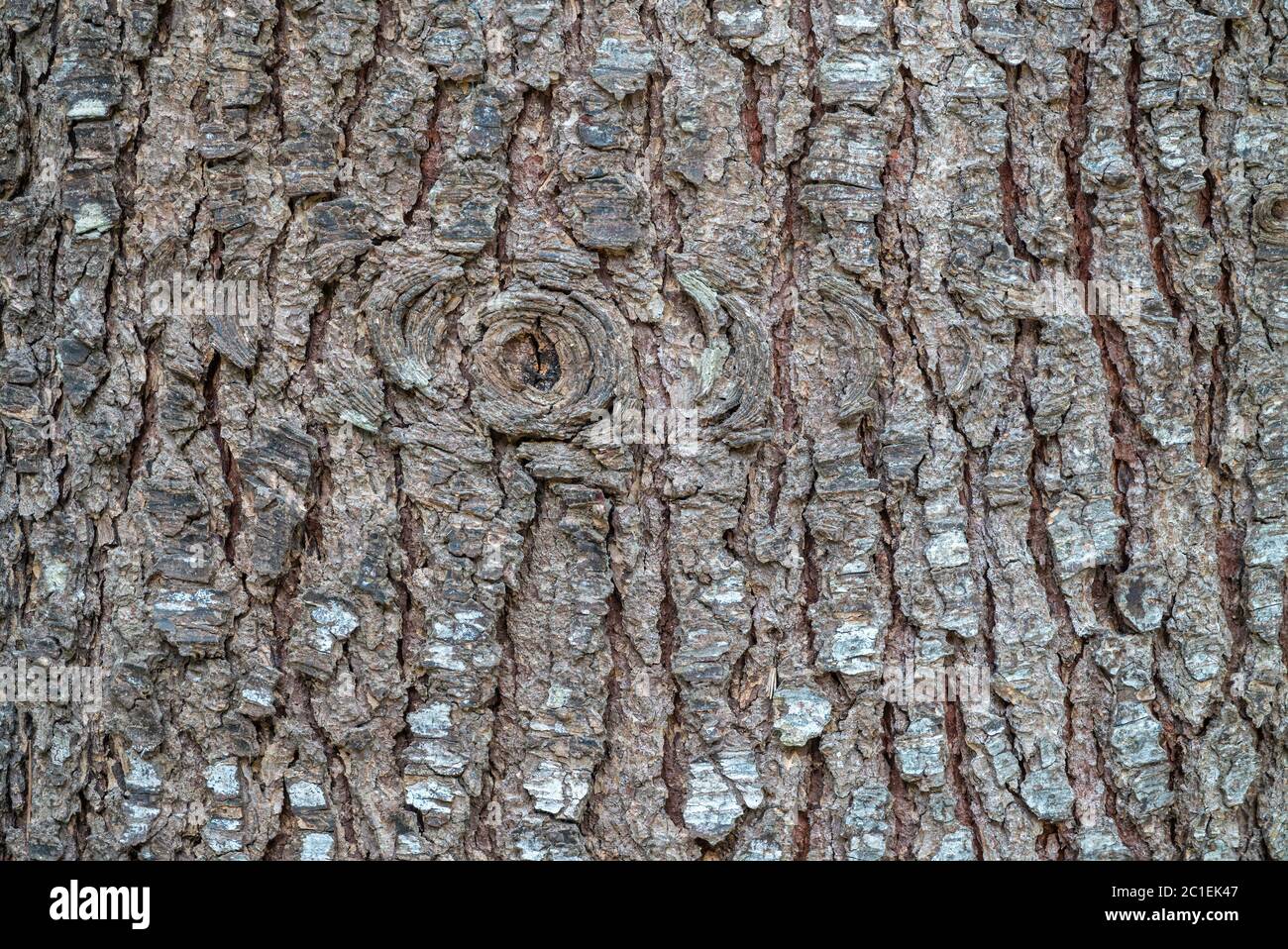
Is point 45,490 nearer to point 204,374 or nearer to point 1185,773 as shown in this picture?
point 204,374

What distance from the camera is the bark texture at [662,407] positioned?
56.0 inches

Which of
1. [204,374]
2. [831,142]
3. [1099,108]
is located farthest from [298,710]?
[1099,108]

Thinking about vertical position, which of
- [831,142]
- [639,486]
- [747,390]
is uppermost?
[831,142]

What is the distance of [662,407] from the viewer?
1439mm

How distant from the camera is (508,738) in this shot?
1.48 metres

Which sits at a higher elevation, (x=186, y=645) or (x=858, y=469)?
(x=858, y=469)

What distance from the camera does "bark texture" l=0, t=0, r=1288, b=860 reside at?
1.42m

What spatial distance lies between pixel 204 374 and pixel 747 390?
0.84 m

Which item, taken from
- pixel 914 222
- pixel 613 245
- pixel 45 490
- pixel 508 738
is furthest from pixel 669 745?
pixel 45 490

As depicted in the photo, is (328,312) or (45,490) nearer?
(328,312)

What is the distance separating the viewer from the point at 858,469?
145 cm

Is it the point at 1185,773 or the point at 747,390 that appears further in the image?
the point at 1185,773

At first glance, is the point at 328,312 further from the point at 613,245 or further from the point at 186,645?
the point at 186,645

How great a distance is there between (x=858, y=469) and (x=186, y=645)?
3.55ft
